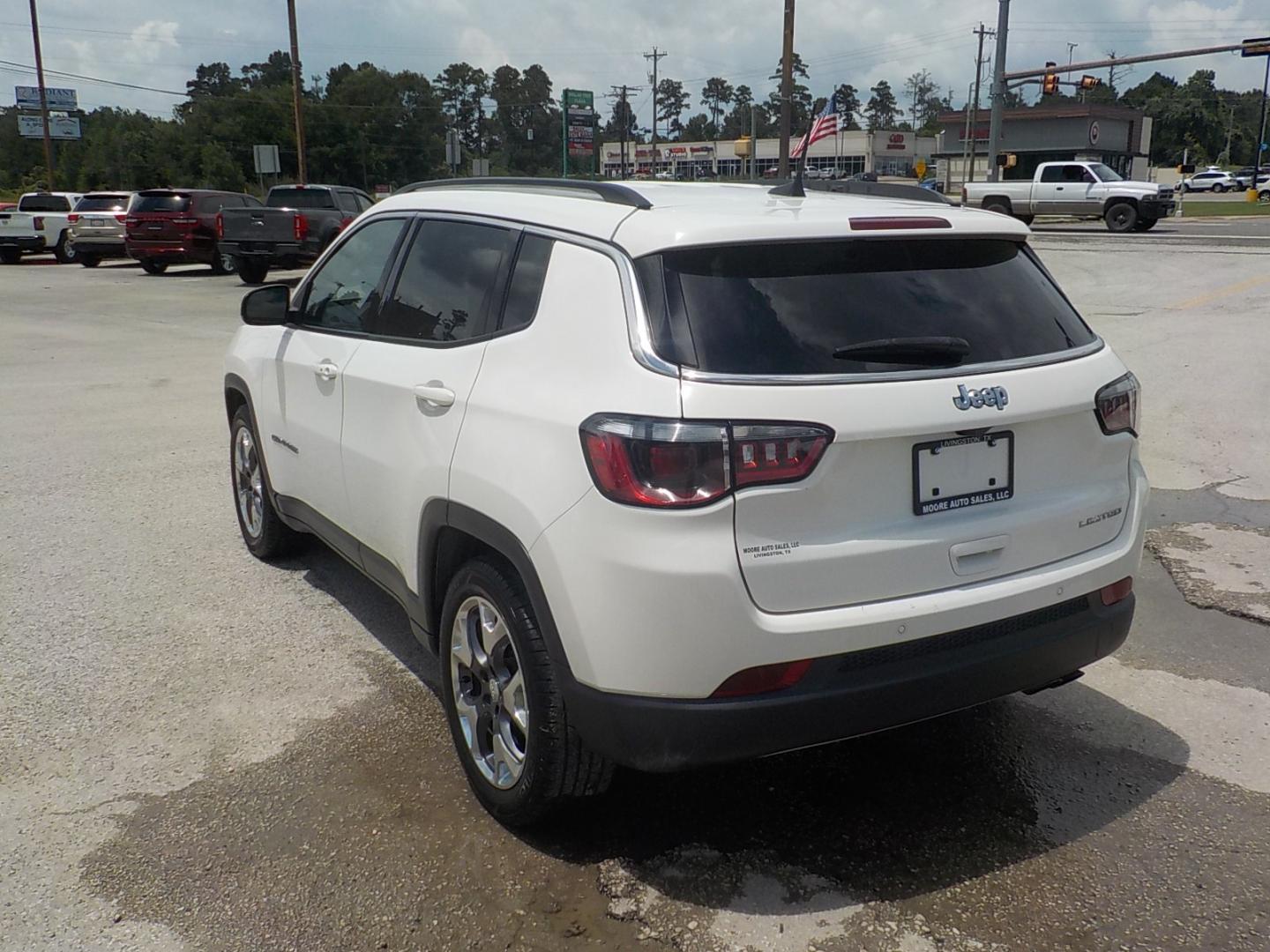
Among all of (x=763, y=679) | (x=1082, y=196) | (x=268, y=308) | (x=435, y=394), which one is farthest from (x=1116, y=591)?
(x=1082, y=196)

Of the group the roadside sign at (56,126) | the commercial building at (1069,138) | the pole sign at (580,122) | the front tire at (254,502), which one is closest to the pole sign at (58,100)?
the roadside sign at (56,126)

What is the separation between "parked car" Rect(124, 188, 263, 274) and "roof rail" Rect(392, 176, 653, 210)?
2182 cm

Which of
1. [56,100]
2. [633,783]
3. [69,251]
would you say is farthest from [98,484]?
[56,100]

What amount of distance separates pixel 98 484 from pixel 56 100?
81.1m

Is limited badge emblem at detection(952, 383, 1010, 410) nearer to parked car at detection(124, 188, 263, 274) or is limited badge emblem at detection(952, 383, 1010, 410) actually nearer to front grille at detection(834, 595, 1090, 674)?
front grille at detection(834, 595, 1090, 674)

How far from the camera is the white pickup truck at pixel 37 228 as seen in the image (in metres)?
30.7

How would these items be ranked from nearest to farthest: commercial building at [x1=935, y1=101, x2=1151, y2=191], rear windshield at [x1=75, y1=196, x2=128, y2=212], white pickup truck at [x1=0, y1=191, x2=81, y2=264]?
rear windshield at [x1=75, y1=196, x2=128, y2=212]
white pickup truck at [x1=0, y1=191, x2=81, y2=264]
commercial building at [x1=935, y1=101, x2=1151, y2=191]

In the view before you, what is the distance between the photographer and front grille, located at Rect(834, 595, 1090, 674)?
2.76 meters

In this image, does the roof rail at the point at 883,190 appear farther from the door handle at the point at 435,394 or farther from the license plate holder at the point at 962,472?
the door handle at the point at 435,394

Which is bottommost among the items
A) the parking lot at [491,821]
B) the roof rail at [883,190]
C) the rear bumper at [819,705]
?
the parking lot at [491,821]

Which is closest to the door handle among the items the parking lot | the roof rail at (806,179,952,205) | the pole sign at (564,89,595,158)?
the parking lot

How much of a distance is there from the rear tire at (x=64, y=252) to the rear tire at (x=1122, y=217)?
28235 mm

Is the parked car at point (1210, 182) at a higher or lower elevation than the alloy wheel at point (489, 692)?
higher

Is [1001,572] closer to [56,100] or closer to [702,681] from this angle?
[702,681]
